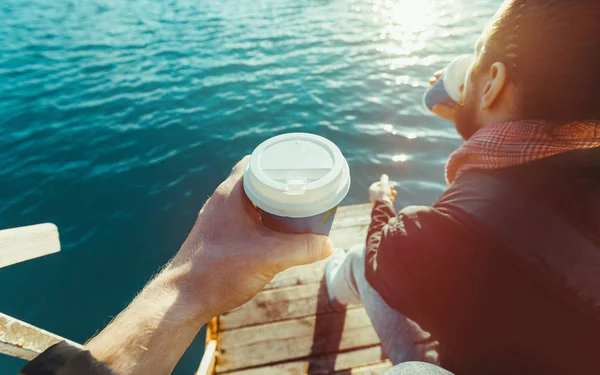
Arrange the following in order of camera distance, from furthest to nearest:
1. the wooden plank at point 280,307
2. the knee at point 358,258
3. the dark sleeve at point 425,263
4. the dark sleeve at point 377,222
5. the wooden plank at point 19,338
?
the wooden plank at point 280,307, the knee at point 358,258, the dark sleeve at point 377,222, the dark sleeve at point 425,263, the wooden plank at point 19,338

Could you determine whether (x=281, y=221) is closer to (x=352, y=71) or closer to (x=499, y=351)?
(x=499, y=351)

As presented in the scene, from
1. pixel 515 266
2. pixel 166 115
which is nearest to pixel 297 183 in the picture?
pixel 515 266

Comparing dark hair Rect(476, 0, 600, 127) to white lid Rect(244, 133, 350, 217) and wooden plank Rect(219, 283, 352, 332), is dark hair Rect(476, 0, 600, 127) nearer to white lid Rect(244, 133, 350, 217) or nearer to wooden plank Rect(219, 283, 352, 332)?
white lid Rect(244, 133, 350, 217)

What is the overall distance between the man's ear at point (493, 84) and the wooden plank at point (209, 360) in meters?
2.57

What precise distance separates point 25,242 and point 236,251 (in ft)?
2.65

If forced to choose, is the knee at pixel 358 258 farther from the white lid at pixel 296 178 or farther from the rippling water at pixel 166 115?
the rippling water at pixel 166 115

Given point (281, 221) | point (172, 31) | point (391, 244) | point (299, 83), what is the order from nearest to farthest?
point (281, 221), point (391, 244), point (299, 83), point (172, 31)

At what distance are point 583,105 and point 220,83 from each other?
7.40m

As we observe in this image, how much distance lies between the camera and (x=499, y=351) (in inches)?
54.3

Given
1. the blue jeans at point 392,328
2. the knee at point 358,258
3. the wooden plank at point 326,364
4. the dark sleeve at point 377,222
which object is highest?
the dark sleeve at point 377,222

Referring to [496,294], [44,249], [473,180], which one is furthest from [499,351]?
[44,249]

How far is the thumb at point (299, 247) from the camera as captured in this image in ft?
4.09

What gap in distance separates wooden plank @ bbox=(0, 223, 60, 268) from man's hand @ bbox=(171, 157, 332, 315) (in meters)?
0.53

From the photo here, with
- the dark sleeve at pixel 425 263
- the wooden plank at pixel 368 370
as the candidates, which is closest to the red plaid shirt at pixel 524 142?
the dark sleeve at pixel 425 263
